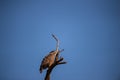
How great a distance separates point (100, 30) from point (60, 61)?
108 centimetres

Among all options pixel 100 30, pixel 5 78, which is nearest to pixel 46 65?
pixel 5 78

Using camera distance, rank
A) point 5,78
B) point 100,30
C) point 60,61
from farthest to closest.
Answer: point 100,30, point 5,78, point 60,61

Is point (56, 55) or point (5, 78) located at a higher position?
point (56, 55)

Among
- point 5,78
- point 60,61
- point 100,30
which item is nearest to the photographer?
point 60,61

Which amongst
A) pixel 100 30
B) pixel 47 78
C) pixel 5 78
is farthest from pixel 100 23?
pixel 5 78

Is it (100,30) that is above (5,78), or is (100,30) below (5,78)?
above

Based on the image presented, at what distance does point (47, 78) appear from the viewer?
2197 mm

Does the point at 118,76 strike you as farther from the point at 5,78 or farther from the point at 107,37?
the point at 5,78

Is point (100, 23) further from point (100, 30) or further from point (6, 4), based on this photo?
point (6, 4)

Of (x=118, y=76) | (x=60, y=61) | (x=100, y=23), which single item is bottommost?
(x=118, y=76)

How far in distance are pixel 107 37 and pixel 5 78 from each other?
161 centimetres

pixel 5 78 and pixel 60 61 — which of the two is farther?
pixel 5 78

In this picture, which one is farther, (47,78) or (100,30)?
(100,30)

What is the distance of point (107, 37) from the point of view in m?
2.93
